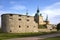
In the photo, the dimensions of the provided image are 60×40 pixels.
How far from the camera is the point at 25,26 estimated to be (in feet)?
222

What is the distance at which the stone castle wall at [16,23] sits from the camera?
62.0m

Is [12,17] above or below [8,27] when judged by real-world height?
above

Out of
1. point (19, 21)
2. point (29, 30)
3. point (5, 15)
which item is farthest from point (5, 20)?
point (29, 30)

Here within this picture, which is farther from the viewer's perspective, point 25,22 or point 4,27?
point 25,22

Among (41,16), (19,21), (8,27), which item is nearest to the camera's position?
(8,27)

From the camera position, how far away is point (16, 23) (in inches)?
2518

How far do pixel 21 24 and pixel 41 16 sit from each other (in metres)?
56.8

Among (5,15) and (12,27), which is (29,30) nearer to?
(12,27)

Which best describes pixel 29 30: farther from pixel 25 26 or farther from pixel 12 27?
pixel 12 27

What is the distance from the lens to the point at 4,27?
205ft

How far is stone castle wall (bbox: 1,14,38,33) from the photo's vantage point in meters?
62.0

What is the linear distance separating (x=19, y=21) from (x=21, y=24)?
1.91 metres

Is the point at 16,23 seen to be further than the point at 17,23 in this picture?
No

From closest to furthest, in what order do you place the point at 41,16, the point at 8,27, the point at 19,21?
the point at 8,27, the point at 19,21, the point at 41,16
